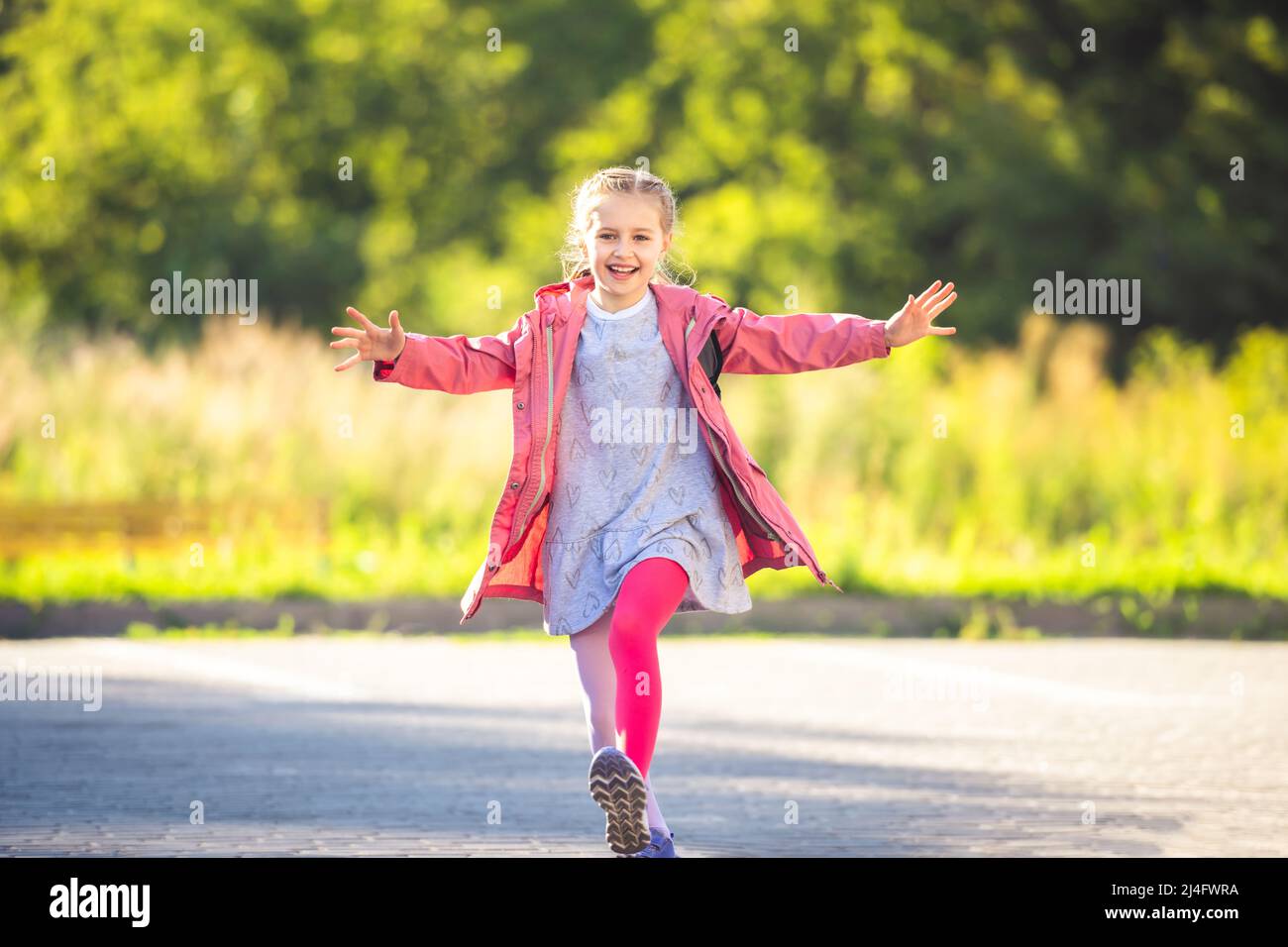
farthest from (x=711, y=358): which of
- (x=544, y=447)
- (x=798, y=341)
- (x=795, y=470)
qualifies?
(x=795, y=470)

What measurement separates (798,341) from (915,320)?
36 centimetres

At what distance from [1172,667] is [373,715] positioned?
4.82 m

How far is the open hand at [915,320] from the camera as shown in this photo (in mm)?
6234

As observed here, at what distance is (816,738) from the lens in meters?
9.31

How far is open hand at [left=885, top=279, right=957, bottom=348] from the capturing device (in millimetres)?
6234

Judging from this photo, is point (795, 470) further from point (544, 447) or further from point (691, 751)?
point (544, 447)

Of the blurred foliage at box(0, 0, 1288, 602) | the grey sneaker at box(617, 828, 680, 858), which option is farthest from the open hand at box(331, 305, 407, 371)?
the blurred foliage at box(0, 0, 1288, 602)

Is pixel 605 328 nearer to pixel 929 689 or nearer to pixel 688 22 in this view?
pixel 929 689

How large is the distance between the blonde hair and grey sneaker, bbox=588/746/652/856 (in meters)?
1.51

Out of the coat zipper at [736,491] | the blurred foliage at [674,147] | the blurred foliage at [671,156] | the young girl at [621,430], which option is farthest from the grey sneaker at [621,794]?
the blurred foliage at [674,147]

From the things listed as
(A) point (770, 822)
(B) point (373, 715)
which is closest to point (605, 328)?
(A) point (770, 822)

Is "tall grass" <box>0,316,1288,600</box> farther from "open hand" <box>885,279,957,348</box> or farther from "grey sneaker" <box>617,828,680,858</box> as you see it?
"grey sneaker" <box>617,828,680,858</box>

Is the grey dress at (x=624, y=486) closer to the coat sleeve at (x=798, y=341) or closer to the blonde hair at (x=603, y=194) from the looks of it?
the coat sleeve at (x=798, y=341)

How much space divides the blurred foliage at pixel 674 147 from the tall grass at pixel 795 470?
1499 cm
